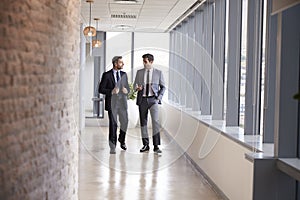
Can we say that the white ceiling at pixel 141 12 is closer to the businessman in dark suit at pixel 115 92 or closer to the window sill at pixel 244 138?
the businessman in dark suit at pixel 115 92

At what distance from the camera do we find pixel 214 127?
6531mm

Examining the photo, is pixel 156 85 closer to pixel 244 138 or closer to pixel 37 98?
pixel 244 138

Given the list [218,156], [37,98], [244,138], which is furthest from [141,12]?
[37,98]

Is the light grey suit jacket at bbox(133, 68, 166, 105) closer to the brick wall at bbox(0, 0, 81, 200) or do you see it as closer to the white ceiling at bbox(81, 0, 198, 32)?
the white ceiling at bbox(81, 0, 198, 32)

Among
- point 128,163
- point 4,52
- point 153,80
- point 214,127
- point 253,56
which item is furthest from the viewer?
point 153,80

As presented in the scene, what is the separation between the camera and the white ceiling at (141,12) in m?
8.57

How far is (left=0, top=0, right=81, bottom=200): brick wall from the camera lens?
10.1 ft

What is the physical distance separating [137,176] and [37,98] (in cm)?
A: 340

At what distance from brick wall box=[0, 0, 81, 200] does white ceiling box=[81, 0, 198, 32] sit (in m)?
3.61

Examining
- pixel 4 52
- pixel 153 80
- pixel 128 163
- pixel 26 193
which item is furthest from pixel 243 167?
pixel 153 80

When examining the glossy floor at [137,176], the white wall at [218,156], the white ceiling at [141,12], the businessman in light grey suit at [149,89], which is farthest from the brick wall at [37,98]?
the white ceiling at [141,12]

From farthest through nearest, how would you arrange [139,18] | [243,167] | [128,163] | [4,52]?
[139,18] → [128,163] → [243,167] → [4,52]

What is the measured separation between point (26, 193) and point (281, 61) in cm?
225

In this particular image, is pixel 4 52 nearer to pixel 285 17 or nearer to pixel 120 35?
pixel 285 17
